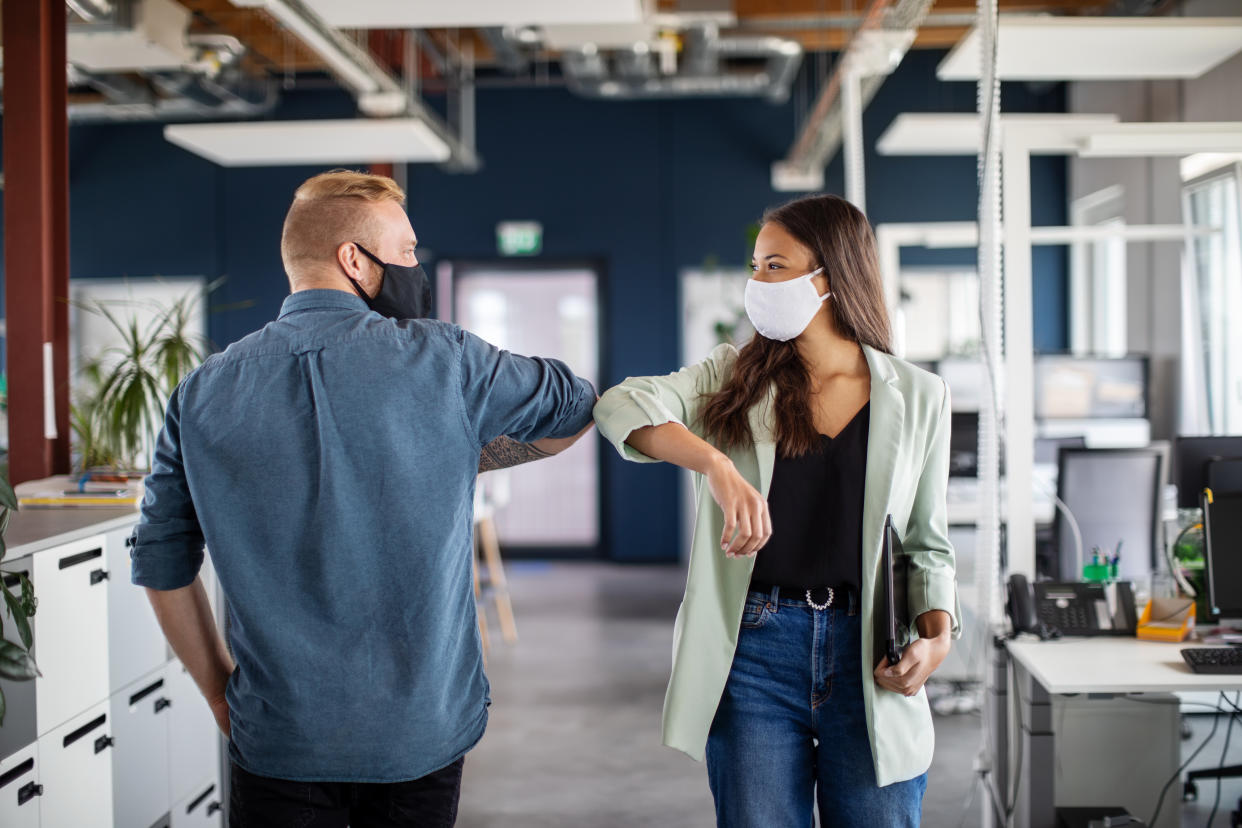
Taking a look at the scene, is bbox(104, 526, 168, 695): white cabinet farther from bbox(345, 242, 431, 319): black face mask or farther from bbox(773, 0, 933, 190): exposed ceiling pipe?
bbox(773, 0, 933, 190): exposed ceiling pipe

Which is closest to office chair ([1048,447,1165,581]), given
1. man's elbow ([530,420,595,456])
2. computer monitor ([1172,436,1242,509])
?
computer monitor ([1172,436,1242,509])

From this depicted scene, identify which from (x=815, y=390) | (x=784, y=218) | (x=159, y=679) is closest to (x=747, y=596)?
(x=815, y=390)

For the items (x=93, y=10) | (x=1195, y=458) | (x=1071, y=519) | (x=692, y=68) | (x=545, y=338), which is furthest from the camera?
(x=545, y=338)

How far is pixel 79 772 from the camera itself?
2402 millimetres

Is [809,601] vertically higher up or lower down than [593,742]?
higher up

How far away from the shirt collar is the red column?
2.24m

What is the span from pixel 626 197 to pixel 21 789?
7065 mm

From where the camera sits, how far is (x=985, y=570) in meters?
2.89

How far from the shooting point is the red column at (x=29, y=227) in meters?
3.22

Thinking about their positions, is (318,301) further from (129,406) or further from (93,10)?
(93,10)

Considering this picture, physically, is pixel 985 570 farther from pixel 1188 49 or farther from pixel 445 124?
pixel 445 124

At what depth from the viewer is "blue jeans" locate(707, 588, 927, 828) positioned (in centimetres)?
157

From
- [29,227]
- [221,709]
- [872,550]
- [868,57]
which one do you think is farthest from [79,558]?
[868,57]

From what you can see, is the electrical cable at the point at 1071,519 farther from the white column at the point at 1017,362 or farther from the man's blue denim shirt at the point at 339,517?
the man's blue denim shirt at the point at 339,517
